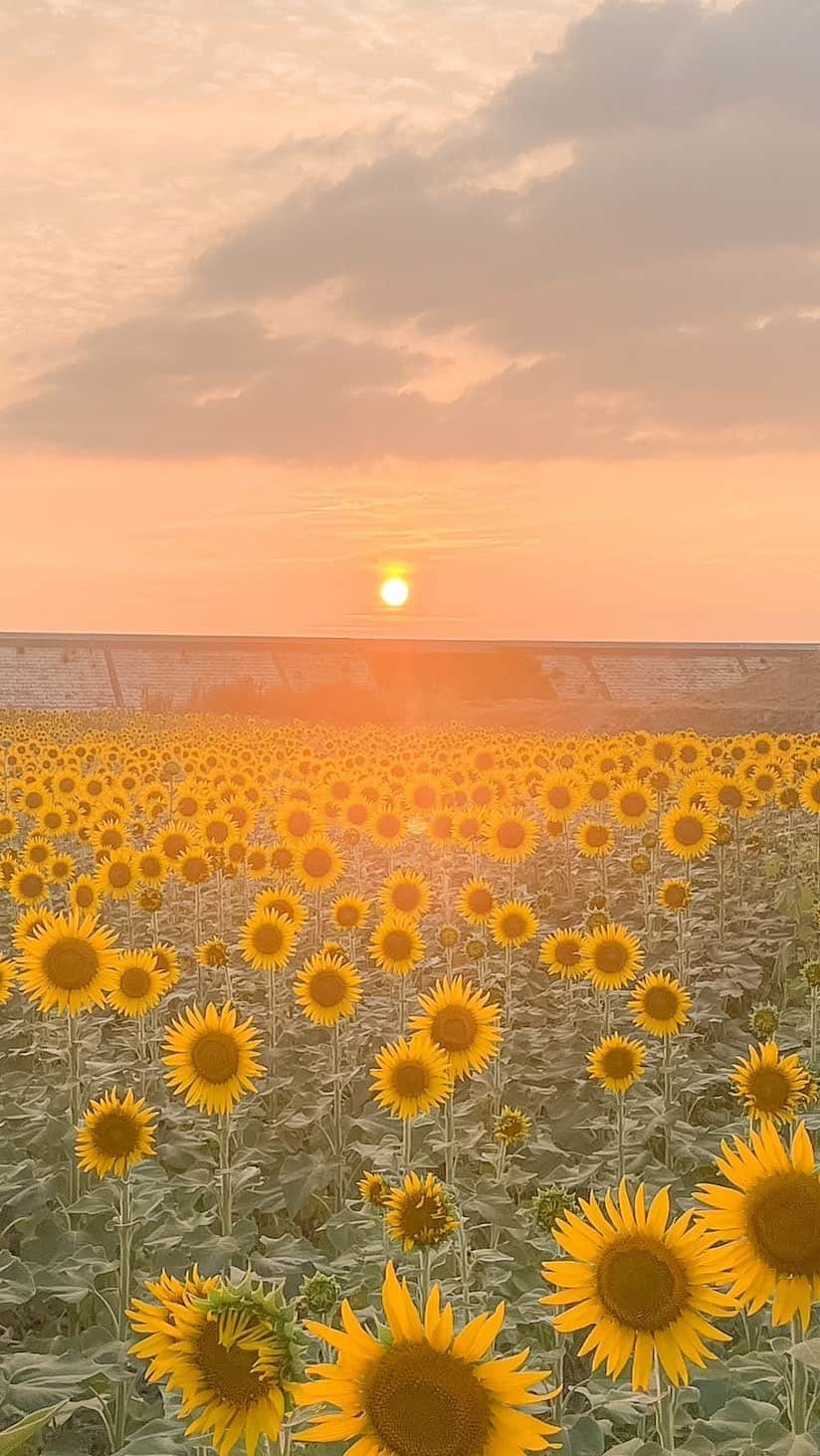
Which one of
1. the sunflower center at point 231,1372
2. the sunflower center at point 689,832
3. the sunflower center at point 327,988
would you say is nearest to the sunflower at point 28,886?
the sunflower center at point 327,988

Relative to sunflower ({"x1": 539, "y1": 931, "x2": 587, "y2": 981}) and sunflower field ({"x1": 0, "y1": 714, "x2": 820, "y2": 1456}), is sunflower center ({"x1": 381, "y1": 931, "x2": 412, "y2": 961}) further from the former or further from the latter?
sunflower ({"x1": 539, "y1": 931, "x2": 587, "y2": 981})

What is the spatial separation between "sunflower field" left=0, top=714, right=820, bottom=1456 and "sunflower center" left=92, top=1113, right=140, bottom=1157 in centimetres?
1

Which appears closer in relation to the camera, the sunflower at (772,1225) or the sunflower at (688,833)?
the sunflower at (772,1225)

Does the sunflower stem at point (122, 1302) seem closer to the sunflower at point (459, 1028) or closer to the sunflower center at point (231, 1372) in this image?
the sunflower at point (459, 1028)

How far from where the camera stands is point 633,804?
12086 millimetres

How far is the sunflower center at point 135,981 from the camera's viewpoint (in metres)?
6.64

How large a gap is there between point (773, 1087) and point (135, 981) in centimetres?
354

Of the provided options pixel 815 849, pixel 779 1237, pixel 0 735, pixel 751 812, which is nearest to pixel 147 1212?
pixel 779 1237

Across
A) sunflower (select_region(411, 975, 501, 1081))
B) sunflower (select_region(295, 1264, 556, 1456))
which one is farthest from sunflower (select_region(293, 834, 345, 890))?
sunflower (select_region(295, 1264, 556, 1456))

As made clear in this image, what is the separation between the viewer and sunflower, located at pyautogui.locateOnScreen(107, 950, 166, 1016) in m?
6.64

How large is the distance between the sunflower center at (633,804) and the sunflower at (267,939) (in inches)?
202

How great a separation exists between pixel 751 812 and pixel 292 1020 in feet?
19.2

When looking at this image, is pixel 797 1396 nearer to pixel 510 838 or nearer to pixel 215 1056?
pixel 215 1056

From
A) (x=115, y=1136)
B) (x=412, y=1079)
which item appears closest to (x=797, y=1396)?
(x=412, y=1079)
